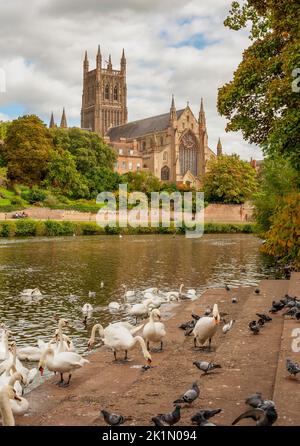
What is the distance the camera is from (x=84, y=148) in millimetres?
84938

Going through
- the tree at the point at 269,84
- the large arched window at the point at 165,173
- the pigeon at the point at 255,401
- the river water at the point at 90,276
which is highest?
the large arched window at the point at 165,173

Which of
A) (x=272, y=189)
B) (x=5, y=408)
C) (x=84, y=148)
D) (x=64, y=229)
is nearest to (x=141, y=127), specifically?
(x=84, y=148)

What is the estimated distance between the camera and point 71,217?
70.6 meters

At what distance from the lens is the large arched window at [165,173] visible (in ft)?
389

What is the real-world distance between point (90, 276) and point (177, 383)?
57.0 ft

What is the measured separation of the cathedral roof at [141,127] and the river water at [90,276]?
286 ft

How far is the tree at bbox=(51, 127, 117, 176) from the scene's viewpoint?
275ft

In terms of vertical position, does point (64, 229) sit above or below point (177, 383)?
above

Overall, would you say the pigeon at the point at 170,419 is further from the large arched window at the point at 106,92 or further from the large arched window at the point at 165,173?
the large arched window at the point at 106,92

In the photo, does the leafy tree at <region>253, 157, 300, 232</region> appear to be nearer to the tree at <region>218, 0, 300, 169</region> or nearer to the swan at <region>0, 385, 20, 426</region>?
the tree at <region>218, 0, 300, 169</region>

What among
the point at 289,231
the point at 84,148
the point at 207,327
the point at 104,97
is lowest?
the point at 207,327

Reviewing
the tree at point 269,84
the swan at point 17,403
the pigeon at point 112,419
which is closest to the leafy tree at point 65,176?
the tree at point 269,84

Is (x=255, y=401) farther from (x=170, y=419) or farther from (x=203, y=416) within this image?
(x=170, y=419)

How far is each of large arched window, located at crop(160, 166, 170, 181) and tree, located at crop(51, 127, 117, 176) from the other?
95.2 ft
